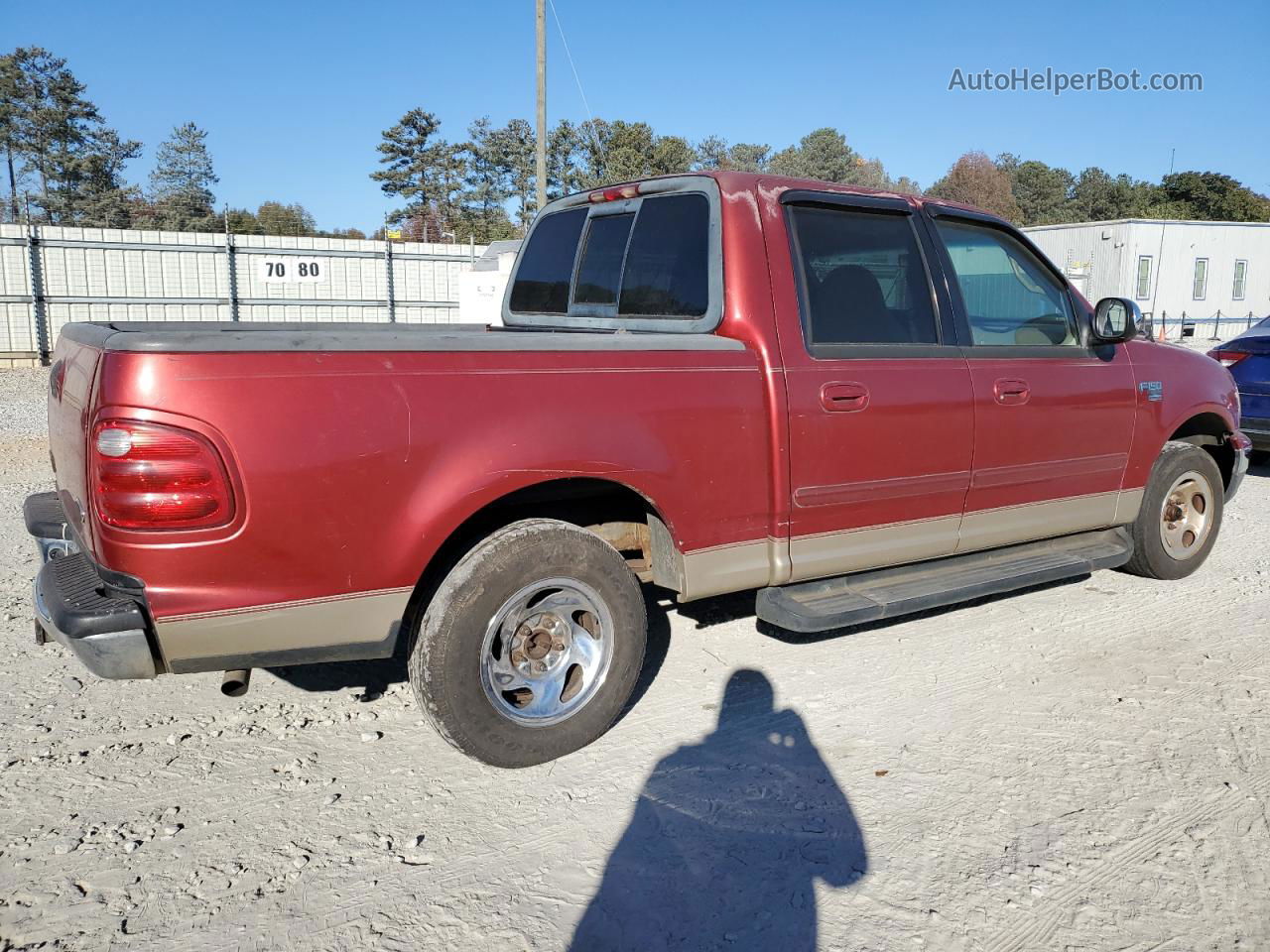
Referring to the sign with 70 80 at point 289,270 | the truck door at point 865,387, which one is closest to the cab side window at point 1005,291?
the truck door at point 865,387

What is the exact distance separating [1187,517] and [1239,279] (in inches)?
1398

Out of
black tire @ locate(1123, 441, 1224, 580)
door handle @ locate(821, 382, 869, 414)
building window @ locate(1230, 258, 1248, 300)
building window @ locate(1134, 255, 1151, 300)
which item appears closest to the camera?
door handle @ locate(821, 382, 869, 414)

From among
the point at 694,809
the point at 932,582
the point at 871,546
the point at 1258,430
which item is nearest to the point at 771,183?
the point at 871,546

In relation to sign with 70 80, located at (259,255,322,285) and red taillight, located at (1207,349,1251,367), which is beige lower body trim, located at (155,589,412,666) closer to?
red taillight, located at (1207,349,1251,367)

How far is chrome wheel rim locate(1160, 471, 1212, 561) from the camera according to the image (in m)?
5.55

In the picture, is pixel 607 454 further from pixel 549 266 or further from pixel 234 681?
pixel 549 266

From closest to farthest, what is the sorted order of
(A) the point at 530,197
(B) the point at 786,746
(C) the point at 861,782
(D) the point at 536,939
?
1. (D) the point at 536,939
2. (C) the point at 861,782
3. (B) the point at 786,746
4. (A) the point at 530,197

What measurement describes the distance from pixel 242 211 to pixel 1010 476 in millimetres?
44773

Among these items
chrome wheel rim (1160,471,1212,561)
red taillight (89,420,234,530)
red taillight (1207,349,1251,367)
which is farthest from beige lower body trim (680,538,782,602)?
red taillight (1207,349,1251,367)

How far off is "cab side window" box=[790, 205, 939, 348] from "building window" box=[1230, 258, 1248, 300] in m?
37.0

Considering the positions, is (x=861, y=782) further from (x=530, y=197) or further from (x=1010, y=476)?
(x=530, y=197)

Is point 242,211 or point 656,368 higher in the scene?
point 242,211

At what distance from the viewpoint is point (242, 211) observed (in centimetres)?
4306

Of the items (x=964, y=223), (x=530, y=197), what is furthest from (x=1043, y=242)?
(x=964, y=223)
